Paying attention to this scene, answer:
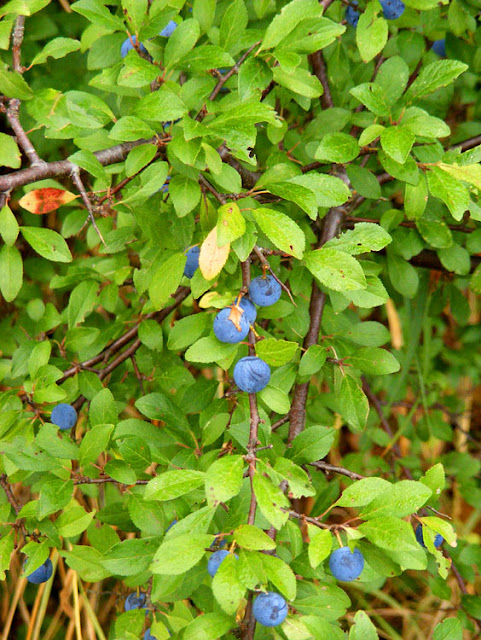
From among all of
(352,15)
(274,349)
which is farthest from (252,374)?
(352,15)

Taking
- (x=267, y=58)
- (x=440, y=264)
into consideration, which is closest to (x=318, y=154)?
A: (x=267, y=58)

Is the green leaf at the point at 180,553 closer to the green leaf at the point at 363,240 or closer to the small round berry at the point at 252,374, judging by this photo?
the small round berry at the point at 252,374

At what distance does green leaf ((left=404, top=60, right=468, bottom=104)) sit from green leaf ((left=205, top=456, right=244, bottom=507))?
58cm

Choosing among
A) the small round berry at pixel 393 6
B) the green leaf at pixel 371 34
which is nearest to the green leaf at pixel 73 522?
the green leaf at pixel 371 34

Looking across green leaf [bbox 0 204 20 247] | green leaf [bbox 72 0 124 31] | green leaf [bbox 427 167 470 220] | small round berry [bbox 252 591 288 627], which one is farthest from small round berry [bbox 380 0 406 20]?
small round berry [bbox 252 591 288 627]

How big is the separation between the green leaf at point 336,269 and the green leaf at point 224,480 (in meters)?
0.23

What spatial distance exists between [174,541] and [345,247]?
15.6 inches

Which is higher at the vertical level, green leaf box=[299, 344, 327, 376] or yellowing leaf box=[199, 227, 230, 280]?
yellowing leaf box=[199, 227, 230, 280]

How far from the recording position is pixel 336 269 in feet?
2.61

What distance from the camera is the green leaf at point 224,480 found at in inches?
25.9

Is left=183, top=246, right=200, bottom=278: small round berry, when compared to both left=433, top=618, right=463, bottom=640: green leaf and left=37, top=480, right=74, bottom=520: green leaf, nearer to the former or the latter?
left=37, top=480, right=74, bottom=520: green leaf

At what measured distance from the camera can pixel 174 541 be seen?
2.24 feet

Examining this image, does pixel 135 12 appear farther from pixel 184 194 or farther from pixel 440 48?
pixel 440 48

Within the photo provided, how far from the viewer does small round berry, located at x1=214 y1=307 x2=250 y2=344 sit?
0.76m
